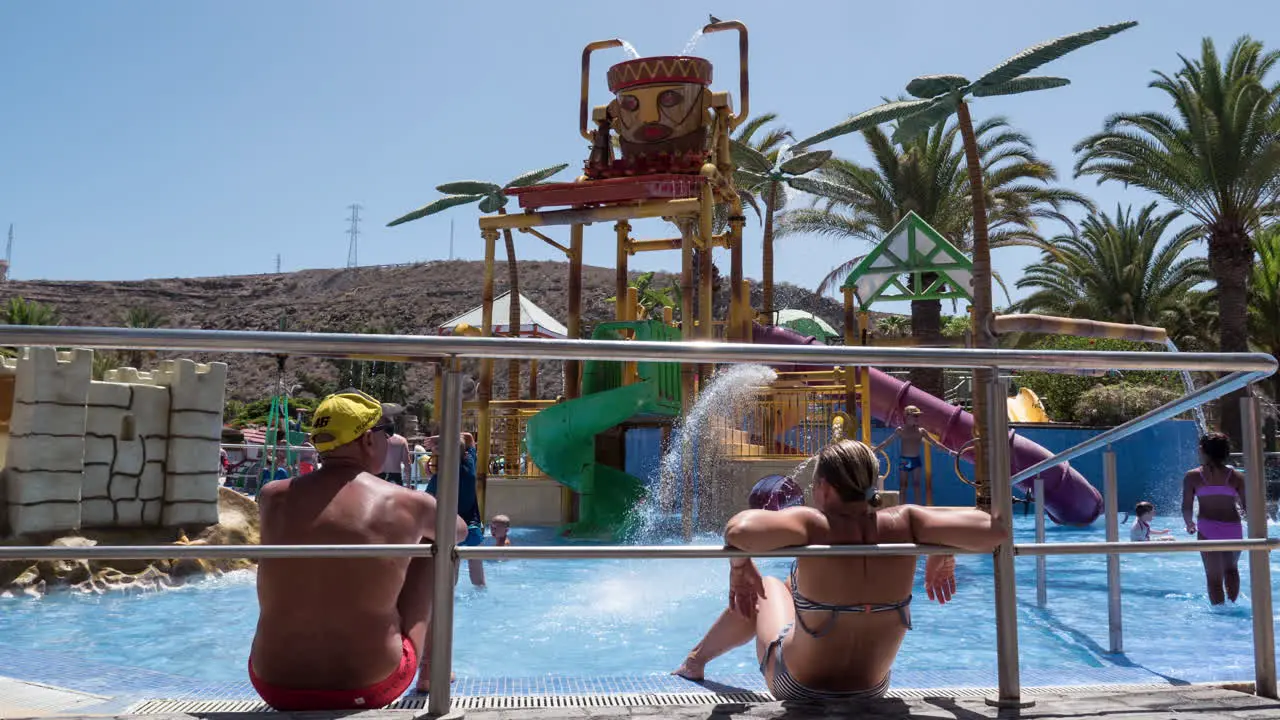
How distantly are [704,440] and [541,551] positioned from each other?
36.7 feet

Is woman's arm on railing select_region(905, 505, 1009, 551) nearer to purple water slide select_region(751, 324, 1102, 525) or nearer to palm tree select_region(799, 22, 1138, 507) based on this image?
palm tree select_region(799, 22, 1138, 507)

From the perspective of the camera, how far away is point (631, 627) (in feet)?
27.8

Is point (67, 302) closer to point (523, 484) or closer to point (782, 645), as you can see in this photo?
point (523, 484)

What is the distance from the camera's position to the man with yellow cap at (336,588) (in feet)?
9.12

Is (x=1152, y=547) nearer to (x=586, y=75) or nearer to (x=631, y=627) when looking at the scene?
(x=631, y=627)

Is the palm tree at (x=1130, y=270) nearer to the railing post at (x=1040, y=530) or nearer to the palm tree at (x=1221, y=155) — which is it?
the palm tree at (x=1221, y=155)

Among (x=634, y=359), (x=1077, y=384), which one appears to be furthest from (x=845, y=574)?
(x=1077, y=384)

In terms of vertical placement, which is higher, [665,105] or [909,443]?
[665,105]

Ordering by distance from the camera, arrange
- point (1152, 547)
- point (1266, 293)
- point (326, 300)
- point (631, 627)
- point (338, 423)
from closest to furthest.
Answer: point (1152, 547) < point (338, 423) < point (631, 627) < point (1266, 293) < point (326, 300)

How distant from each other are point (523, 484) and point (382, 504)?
43.8 ft

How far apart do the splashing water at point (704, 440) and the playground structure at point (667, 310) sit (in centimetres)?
13

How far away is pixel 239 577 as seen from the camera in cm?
1065

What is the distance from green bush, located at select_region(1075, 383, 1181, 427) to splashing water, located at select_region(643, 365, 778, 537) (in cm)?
1131

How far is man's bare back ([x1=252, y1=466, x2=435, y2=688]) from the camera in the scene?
2.79 meters
